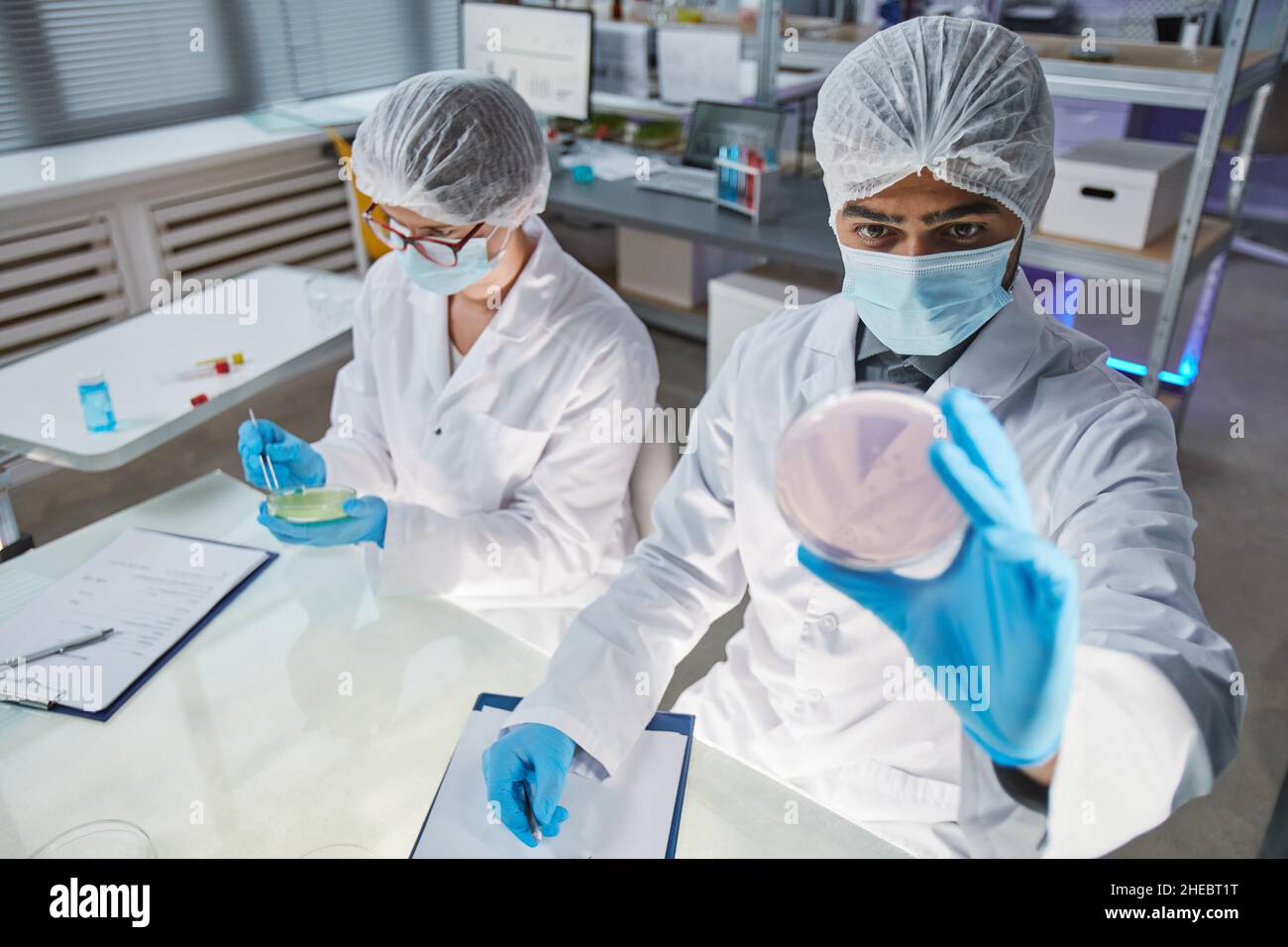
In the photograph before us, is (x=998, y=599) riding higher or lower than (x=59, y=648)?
higher

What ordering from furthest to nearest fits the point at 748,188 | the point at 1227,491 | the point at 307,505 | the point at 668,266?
the point at 668,266
the point at 1227,491
the point at 748,188
the point at 307,505

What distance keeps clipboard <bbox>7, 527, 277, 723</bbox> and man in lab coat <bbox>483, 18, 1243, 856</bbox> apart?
1.76 ft

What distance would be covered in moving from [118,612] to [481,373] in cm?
67

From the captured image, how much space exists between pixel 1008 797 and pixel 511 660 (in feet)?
2.28

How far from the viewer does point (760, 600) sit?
1312 mm

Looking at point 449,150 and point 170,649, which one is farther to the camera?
point 449,150

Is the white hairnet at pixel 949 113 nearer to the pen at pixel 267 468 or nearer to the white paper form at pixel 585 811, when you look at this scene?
the white paper form at pixel 585 811

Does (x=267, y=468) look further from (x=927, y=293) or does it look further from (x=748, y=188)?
(x=748, y=188)

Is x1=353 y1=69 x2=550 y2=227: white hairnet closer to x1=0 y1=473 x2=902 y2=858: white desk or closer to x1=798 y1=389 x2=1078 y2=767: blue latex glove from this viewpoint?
x1=0 y1=473 x2=902 y2=858: white desk

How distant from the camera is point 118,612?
131 centimetres

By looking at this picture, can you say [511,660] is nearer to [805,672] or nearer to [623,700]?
[623,700]

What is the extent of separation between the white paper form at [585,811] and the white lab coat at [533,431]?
17.9 inches

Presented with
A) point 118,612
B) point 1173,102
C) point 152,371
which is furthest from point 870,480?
point 1173,102

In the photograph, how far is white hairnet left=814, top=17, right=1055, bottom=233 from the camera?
1005mm
